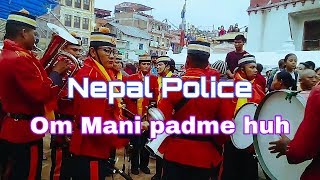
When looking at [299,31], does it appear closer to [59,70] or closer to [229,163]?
[229,163]

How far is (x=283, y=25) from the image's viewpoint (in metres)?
14.3

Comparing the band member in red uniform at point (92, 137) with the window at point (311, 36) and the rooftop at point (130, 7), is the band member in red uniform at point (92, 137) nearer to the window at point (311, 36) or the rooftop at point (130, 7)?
the window at point (311, 36)

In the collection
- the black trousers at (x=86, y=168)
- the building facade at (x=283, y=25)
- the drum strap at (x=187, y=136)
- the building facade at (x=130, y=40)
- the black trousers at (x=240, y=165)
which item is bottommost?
the black trousers at (x=240, y=165)

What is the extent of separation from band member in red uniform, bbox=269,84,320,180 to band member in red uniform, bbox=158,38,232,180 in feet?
4.27

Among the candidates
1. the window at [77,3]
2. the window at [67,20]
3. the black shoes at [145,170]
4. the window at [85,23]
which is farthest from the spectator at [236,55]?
the window at [77,3]

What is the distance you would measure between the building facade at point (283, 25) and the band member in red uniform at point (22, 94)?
11.2 meters

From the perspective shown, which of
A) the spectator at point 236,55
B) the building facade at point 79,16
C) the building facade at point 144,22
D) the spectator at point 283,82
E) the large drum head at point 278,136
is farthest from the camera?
the building facade at point 144,22

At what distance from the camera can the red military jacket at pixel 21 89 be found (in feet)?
10.8

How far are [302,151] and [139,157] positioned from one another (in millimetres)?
4694

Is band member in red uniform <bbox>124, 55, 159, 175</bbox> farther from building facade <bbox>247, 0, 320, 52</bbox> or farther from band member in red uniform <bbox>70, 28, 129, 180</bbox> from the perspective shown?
building facade <bbox>247, 0, 320, 52</bbox>

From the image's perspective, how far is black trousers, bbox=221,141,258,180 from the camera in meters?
4.29

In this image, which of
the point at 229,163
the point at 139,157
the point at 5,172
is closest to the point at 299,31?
the point at 139,157

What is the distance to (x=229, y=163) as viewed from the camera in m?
4.39

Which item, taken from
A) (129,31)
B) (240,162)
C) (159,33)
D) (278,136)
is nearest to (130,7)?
(159,33)
